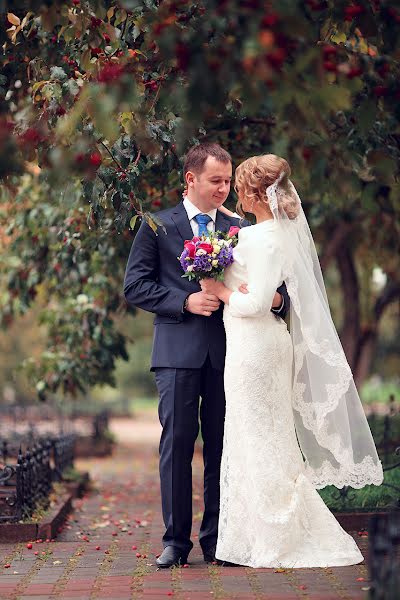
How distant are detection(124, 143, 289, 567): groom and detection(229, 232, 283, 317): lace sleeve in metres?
0.19

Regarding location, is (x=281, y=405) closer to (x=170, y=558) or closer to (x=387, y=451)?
(x=170, y=558)

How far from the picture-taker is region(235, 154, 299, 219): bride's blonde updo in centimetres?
592

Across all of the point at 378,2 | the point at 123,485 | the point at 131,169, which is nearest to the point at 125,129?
the point at 131,169

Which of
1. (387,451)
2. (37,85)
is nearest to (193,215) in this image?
(37,85)

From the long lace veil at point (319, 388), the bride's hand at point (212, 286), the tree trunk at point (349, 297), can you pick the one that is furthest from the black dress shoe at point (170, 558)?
the tree trunk at point (349, 297)

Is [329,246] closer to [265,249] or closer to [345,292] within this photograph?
[345,292]

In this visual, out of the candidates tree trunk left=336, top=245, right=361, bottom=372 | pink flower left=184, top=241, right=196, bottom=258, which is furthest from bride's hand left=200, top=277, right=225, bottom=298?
tree trunk left=336, top=245, right=361, bottom=372

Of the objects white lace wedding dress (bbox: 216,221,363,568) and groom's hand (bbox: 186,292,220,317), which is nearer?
white lace wedding dress (bbox: 216,221,363,568)

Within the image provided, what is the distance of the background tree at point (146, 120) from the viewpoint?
12.0 ft

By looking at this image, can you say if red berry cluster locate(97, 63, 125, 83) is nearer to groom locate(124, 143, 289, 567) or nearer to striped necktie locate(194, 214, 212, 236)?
groom locate(124, 143, 289, 567)

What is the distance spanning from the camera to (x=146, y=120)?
20.8ft

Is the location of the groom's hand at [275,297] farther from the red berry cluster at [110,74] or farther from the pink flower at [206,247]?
the red berry cluster at [110,74]

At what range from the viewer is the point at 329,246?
15.1 m

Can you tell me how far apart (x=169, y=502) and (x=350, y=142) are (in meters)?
3.16
